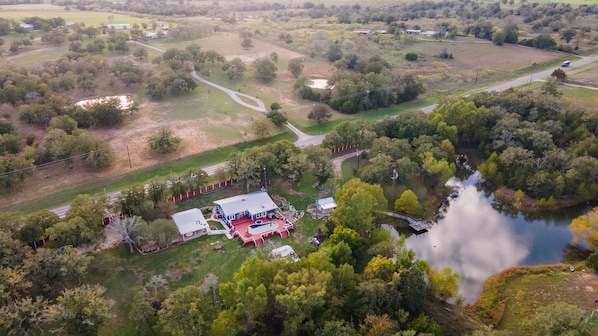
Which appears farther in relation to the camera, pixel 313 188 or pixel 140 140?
pixel 140 140

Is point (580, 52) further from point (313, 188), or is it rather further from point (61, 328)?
point (61, 328)

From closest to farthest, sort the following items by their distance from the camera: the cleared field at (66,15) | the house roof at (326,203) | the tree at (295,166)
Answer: the house roof at (326,203) < the tree at (295,166) < the cleared field at (66,15)

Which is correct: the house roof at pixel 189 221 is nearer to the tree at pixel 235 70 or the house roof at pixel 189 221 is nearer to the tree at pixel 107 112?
the tree at pixel 107 112

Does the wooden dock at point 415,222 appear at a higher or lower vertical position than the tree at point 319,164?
lower

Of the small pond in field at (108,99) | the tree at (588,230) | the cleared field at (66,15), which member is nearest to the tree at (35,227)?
the small pond in field at (108,99)

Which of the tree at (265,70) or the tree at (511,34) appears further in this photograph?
the tree at (511,34)

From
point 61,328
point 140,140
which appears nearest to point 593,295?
point 61,328

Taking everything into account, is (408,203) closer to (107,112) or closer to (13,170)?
(13,170)
